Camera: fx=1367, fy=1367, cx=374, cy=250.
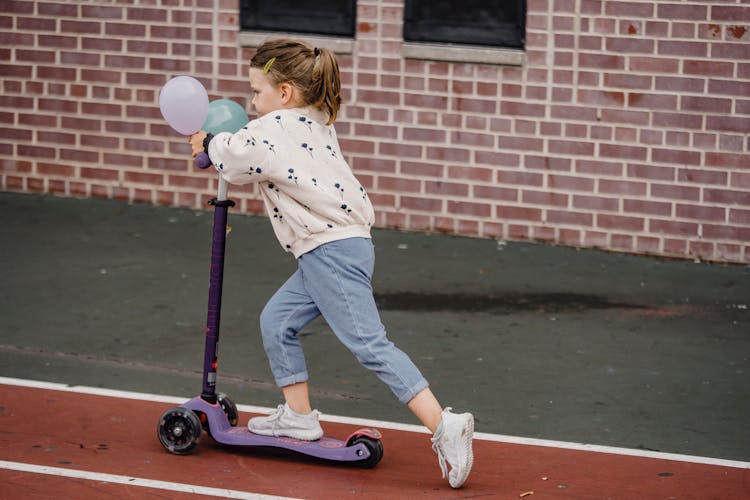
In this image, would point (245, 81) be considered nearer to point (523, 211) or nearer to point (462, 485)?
point (523, 211)

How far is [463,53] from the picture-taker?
1098 centimetres

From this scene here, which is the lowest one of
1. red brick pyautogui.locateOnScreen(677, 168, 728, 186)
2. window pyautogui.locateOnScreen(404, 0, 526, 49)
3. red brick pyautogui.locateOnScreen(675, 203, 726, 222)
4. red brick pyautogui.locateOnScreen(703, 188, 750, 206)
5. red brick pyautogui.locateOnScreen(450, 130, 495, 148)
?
red brick pyautogui.locateOnScreen(675, 203, 726, 222)

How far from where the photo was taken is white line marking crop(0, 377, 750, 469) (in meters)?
6.35

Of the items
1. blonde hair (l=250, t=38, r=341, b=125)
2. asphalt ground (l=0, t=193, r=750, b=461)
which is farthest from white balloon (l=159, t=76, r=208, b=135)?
asphalt ground (l=0, t=193, r=750, b=461)

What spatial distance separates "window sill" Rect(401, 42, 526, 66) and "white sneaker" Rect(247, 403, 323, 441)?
541 centimetres

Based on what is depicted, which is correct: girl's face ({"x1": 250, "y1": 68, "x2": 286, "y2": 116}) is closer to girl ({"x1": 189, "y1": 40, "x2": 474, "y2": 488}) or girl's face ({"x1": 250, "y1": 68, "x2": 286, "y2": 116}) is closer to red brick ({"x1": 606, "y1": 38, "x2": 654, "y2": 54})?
girl ({"x1": 189, "y1": 40, "x2": 474, "y2": 488})

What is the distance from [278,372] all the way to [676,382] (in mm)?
2583

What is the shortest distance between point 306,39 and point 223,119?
5.52 metres

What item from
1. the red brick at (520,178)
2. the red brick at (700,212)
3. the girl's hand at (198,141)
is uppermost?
the girl's hand at (198,141)

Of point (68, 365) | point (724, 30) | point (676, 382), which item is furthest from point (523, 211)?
point (68, 365)

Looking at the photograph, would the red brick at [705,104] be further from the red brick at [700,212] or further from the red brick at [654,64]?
the red brick at [700,212]

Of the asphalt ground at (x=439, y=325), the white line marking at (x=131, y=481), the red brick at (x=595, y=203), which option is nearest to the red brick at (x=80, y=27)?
the asphalt ground at (x=439, y=325)

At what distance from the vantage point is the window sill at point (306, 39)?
11.2 metres

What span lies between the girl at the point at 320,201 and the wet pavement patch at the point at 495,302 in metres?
3.16
